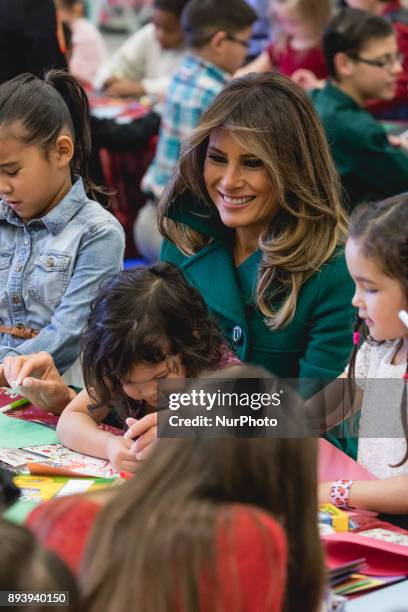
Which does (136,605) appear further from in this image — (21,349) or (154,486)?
(21,349)

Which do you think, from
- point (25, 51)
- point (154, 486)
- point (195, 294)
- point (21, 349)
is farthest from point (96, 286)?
point (154, 486)

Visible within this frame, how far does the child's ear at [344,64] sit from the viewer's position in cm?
386

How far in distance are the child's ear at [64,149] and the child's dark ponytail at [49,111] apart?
0.02 meters

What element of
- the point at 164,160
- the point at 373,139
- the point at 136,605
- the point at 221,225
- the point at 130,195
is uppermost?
the point at 136,605

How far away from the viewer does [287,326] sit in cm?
221

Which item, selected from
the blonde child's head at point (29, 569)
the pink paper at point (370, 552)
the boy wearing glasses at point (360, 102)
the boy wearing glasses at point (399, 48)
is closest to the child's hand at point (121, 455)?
the pink paper at point (370, 552)

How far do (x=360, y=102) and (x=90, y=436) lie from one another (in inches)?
93.0

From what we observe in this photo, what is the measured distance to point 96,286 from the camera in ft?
8.14

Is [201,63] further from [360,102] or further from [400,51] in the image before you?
[400,51]

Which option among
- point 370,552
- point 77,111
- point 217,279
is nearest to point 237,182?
point 217,279

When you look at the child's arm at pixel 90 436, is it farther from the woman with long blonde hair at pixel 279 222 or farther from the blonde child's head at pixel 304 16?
the blonde child's head at pixel 304 16

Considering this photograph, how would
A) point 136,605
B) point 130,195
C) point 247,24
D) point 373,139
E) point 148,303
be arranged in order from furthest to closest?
1. point 130,195
2. point 247,24
3. point 373,139
4. point 148,303
5. point 136,605

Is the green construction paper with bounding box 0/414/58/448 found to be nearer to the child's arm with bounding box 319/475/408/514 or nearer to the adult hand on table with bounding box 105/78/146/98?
the child's arm with bounding box 319/475/408/514

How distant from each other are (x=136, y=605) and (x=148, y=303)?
3.41 ft
